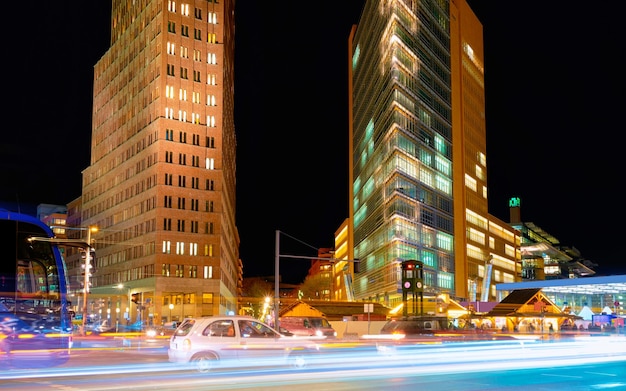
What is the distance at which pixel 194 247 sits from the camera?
306 feet

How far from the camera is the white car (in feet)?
57.7

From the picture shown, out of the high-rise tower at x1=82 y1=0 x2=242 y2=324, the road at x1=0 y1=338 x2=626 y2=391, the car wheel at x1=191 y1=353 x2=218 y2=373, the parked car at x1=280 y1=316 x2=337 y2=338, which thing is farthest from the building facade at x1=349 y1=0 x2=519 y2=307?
the car wheel at x1=191 y1=353 x2=218 y2=373

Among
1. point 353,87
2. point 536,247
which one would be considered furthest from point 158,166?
point 536,247

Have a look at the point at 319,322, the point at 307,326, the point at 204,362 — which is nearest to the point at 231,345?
the point at 204,362

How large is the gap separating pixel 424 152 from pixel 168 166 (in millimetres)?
34447

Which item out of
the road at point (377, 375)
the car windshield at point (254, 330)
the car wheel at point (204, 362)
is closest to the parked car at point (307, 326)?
the road at point (377, 375)

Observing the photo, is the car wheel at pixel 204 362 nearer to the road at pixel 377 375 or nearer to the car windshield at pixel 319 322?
the road at pixel 377 375

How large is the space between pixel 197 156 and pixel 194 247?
42.2ft

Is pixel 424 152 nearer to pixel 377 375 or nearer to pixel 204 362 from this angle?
pixel 377 375

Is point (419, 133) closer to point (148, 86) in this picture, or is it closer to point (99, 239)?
point (148, 86)

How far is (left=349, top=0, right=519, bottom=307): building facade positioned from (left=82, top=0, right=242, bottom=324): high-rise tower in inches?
894

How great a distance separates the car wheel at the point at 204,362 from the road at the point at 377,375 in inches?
12.1

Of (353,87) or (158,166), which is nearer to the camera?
(158,166)

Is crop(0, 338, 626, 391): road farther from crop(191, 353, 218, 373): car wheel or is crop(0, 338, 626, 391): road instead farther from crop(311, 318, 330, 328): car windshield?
crop(311, 318, 330, 328): car windshield
